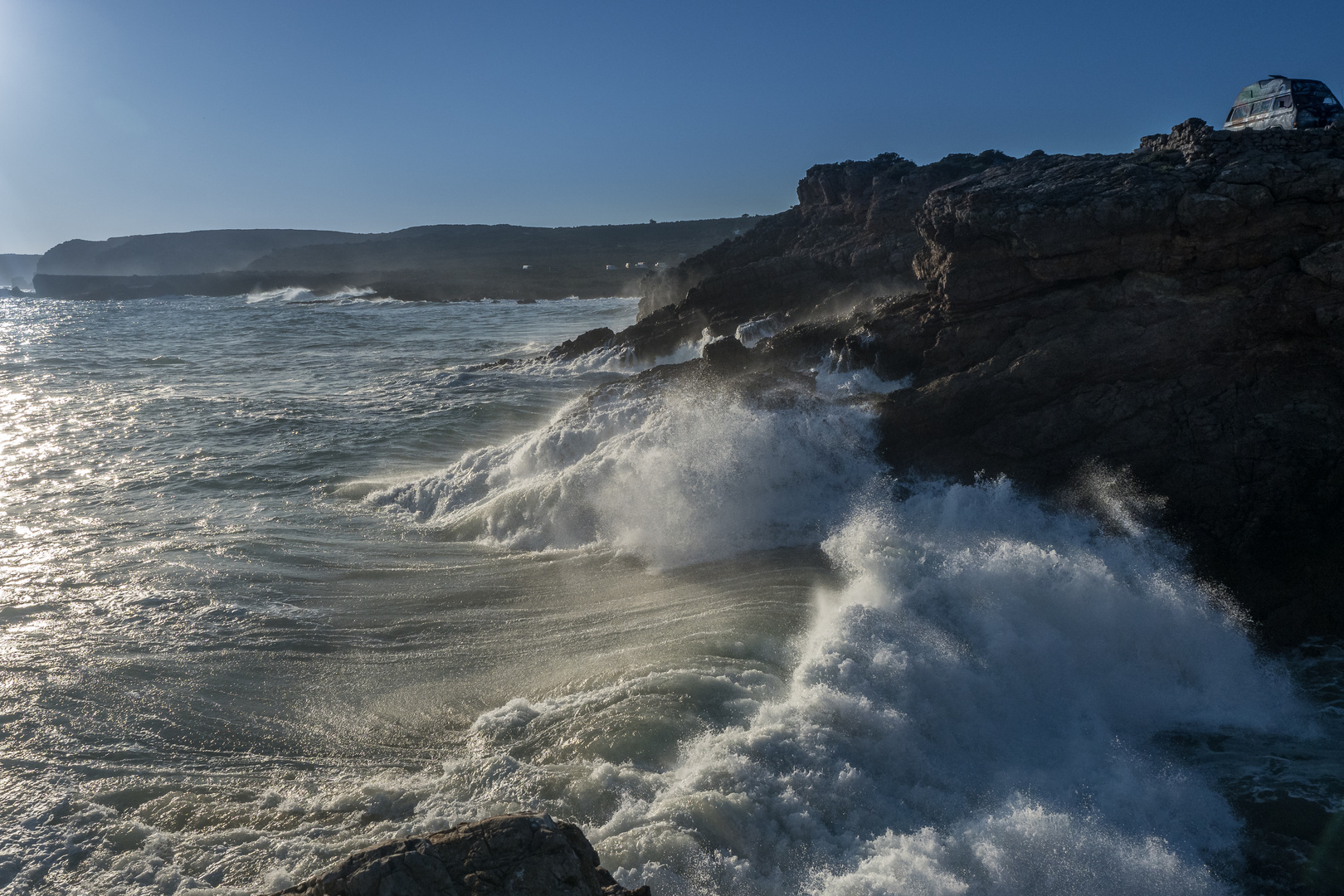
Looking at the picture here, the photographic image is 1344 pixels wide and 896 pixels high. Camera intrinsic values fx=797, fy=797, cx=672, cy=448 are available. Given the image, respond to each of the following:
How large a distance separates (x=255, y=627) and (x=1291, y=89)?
537 inches

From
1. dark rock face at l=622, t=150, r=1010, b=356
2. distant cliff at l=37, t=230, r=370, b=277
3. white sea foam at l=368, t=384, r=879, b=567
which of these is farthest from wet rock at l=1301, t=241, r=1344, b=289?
distant cliff at l=37, t=230, r=370, b=277

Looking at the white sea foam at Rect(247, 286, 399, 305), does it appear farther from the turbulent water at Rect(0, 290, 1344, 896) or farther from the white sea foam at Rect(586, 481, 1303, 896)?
the white sea foam at Rect(586, 481, 1303, 896)

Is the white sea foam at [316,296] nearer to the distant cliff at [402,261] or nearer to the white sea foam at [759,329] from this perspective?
the distant cliff at [402,261]

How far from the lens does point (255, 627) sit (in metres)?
6.96

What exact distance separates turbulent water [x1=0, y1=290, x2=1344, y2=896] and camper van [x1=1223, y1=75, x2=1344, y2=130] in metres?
6.38

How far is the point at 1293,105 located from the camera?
10.2 m

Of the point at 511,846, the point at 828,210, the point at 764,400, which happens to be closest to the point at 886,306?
the point at 764,400

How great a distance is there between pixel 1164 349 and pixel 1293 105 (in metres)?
5.20

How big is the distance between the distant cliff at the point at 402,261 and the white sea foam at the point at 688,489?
4314 centimetres

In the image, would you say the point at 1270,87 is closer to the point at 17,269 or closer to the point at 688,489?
the point at 688,489

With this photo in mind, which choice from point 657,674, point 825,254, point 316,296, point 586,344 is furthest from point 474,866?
point 316,296

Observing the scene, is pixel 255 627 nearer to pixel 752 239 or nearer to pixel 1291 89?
pixel 1291 89

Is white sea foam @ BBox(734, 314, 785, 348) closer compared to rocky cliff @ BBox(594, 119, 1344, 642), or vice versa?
rocky cliff @ BBox(594, 119, 1344, 642)

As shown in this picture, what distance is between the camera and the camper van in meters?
10.1
